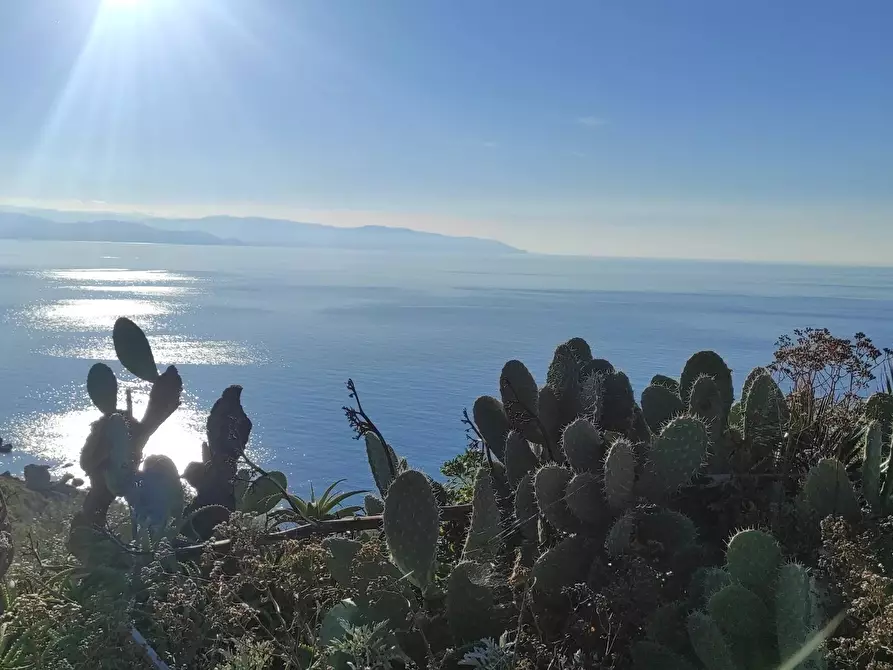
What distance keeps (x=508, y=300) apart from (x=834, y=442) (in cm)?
8405

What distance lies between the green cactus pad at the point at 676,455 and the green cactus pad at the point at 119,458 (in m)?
2.20

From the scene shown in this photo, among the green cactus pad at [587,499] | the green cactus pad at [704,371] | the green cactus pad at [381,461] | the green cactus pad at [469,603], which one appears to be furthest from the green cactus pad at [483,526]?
the green cactus pad at [704,371]

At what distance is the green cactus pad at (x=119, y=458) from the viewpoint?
3.10m

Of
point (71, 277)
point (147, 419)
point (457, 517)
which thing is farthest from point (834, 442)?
point (71, 277)

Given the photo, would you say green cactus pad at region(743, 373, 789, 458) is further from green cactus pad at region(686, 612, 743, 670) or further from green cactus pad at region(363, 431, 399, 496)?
green cactus pad at region(363, 431, 399, 496)

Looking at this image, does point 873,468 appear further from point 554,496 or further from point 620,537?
point 554,496

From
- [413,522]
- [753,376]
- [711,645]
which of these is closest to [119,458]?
[413,522]

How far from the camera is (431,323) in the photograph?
6338 centimetres

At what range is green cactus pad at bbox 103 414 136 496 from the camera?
3100 mm

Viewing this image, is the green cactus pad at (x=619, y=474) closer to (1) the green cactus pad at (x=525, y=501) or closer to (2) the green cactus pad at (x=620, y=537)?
(2) the green cactus pad at (x=620, y=537)

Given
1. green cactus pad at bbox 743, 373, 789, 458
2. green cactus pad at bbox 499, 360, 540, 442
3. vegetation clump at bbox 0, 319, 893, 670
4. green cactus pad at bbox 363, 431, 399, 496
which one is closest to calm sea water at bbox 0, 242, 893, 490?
vegetation clump at bbox 0, 319, 893, 670

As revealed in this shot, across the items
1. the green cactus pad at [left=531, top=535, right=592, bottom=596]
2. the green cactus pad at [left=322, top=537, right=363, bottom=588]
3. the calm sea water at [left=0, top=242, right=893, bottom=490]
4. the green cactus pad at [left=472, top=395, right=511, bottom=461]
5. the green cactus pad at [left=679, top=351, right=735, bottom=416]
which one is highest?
the green cactus pad at [left=679, top=351, right=735, bottom=416]

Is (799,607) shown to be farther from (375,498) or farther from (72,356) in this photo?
Result: (72,356)

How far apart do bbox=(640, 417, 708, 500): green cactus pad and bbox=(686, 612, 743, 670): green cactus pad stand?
0.50 meters
